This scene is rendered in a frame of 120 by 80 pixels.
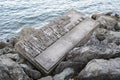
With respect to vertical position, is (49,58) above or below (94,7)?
above

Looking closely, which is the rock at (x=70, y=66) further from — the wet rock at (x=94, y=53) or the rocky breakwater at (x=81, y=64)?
the wet rock at (x=94, y=53)

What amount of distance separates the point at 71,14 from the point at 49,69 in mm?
4973

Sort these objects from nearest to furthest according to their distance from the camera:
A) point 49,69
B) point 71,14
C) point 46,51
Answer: point 49,69, point 46,51, point 71,14

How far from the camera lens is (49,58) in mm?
10516

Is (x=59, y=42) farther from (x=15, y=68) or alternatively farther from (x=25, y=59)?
(x=15, y=68)

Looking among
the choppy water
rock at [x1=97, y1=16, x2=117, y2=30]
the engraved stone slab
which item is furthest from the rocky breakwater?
the choppy water

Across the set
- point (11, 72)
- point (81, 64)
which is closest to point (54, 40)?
point (81, 64)

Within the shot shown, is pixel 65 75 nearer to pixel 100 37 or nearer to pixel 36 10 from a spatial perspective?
pixel 100 37

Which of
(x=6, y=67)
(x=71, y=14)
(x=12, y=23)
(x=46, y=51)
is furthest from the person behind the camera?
(x=12, y=23)

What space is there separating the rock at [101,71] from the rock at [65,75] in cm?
63

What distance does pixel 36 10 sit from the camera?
2206 centimetres

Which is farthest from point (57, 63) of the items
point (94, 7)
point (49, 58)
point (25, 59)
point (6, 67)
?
point (94, 7)

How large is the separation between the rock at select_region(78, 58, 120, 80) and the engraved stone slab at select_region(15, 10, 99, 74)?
1.74 meters

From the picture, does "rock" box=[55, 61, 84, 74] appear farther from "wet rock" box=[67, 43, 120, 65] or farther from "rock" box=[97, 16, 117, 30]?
"rock" box=[97, 16, 117, 30]
